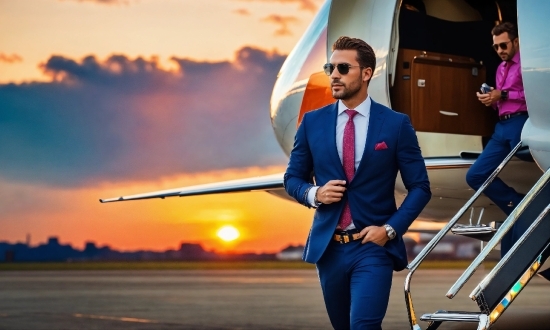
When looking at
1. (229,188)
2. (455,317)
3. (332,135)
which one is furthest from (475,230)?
(229,188)

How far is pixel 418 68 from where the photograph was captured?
8.84 m

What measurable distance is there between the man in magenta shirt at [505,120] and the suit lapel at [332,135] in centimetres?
266

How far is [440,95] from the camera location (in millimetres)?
8914

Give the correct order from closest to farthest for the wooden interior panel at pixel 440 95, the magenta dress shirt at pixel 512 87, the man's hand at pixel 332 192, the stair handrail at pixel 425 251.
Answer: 1. the man's hand at pixel 332 192
2. the stair handrail at pixel 425 251
3. the magenta dress shirt at pixel 512 87
4. the wooden interior panel at pixel 440 95

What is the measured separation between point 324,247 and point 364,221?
0.75 feet

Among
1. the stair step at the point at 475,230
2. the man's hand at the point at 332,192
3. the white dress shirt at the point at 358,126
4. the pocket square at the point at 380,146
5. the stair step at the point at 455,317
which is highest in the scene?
the white dress shirt at the point at 358,126

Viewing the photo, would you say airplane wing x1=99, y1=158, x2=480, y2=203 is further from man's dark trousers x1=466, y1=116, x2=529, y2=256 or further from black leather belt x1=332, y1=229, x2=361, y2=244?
black leather belt x1=332, y1=229, x2=361, y2=244

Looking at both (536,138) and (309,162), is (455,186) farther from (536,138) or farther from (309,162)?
(309,162)

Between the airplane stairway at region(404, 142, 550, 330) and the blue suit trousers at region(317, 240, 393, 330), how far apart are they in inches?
20.9

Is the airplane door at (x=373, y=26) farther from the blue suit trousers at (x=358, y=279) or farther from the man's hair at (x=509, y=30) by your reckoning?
the blue suit trousers at (x=358, y=279)

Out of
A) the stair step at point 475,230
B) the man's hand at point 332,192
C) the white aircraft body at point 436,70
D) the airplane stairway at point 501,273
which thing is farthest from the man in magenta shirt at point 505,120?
the man's hand at point 332,192

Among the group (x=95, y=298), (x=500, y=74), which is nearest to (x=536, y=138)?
(x=500, y=74)

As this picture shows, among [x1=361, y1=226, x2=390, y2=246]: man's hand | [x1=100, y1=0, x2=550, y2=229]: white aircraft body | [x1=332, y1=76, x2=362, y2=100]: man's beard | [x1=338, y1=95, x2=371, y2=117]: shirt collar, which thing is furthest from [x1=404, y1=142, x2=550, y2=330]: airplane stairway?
[x1=100, y1=0, x2=550, y2=229]: white aircraft body

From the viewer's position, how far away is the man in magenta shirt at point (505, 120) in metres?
7.48
